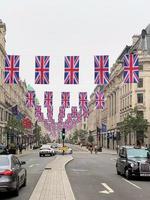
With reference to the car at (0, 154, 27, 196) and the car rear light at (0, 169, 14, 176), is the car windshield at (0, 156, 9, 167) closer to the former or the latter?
the car at (0, 154, 27, 196)

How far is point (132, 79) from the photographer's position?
134 feet

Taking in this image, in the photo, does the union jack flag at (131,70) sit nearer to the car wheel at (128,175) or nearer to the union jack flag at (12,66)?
the union jack flag at (12,66)

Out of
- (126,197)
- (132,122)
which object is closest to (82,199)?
(126,197)

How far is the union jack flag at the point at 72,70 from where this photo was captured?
38.9 metres

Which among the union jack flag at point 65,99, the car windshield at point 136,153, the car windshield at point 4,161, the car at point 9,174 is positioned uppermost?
the union jack flag at point 65,99

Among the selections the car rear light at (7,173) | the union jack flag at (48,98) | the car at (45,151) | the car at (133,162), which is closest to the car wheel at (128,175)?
the car at (133,162)

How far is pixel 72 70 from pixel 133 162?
17.3 meters

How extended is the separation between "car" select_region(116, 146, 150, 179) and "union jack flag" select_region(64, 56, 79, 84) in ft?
46.6

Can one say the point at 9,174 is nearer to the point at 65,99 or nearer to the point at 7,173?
the point at 7,173

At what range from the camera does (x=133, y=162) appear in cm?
2294

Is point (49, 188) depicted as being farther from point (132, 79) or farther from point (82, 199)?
point (132, 79)

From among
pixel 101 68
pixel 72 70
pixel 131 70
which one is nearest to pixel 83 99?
pixel 131 70

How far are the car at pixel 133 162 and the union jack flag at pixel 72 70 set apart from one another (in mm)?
14205

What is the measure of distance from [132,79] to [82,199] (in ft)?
88.1
